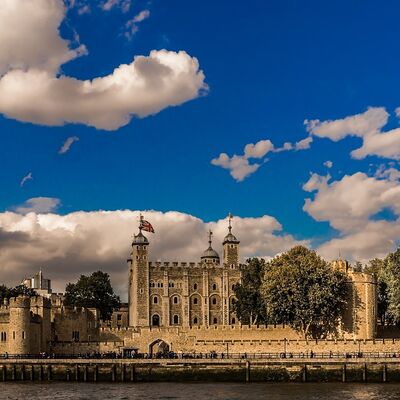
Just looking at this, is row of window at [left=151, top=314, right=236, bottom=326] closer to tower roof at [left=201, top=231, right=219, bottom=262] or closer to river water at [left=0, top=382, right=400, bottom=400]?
tower roof at [left=201, top=231, right=219, bottom=262]

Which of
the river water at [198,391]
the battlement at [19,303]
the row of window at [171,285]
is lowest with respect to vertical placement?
the river water at [198,391]

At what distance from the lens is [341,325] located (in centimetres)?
7969

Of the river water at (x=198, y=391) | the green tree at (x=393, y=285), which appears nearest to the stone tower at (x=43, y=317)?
the river water at (x=198, y=391)

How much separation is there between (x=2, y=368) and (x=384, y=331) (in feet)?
132

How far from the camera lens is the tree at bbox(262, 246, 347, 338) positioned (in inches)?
3078

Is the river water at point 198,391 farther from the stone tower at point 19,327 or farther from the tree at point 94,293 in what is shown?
the tree at point 94,293

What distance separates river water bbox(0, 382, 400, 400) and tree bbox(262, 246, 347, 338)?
17380 millimetres

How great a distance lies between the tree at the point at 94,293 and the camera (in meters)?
110

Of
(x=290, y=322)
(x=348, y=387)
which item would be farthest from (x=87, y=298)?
(x=348, y=387)

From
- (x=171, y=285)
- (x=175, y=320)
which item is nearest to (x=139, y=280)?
(x=171, y=285)

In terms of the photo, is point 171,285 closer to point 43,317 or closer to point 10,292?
point 10,292

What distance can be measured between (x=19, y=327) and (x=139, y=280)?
3808 centimetres

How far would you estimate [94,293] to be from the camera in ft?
366

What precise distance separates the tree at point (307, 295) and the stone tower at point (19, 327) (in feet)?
76.9
